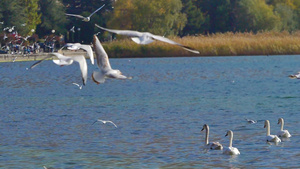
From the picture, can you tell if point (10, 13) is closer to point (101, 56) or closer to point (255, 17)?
point (255, 17)

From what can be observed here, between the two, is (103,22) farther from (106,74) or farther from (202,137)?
(106,74)

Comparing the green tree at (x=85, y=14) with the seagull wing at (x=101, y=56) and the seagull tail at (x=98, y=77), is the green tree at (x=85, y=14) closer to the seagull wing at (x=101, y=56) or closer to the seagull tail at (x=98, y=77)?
the seagull tail at (x=98, y=77)

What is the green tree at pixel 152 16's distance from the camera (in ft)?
399

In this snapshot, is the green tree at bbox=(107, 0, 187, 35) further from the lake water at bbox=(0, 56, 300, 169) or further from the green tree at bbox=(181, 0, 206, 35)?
the lake water at bbox=(0, 56, 300, 169)

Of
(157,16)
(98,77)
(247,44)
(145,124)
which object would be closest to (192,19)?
(157,16)

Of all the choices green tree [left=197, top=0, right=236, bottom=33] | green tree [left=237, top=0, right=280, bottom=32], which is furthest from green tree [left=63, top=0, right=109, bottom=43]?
green tree [left=237, top=0, right=280, bottom=32]

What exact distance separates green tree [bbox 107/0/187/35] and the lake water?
56.7m

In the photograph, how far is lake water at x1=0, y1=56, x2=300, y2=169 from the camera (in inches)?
938

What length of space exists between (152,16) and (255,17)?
23336mm

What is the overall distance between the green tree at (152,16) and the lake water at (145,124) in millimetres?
56745

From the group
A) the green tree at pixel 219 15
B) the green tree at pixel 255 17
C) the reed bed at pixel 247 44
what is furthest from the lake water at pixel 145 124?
the green tree at pixel 219 15

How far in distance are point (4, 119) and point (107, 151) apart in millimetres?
12487

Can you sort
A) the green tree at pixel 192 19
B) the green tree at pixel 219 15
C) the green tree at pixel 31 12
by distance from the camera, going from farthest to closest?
1. the green tree at pixel 219 15
2. the green tree at pixel 192 19
3. the green tree at pixel 31 12

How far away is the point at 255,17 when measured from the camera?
135 m
